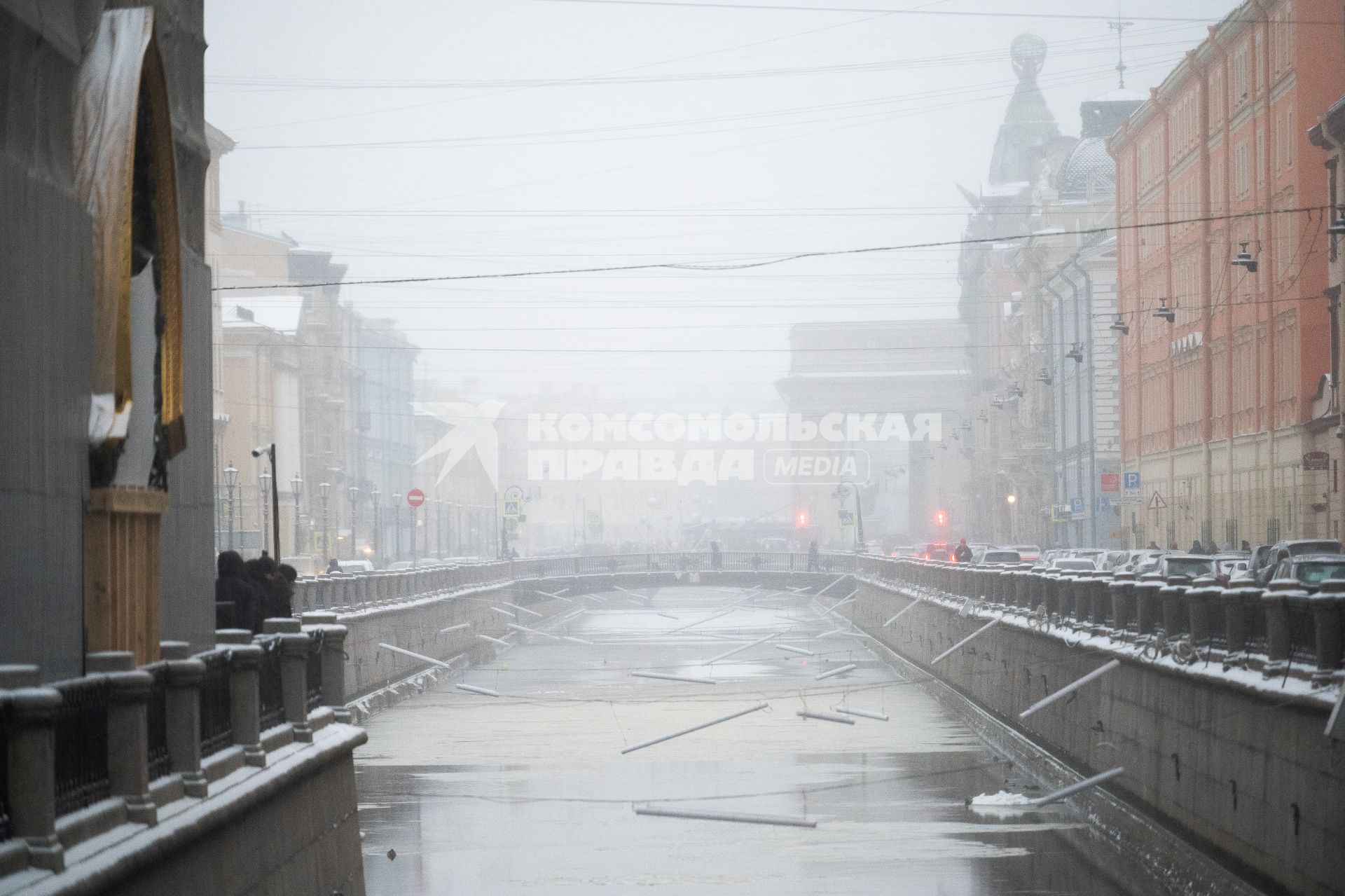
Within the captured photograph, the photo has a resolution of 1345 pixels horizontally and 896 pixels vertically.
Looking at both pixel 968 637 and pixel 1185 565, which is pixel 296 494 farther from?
pixel 1185 565

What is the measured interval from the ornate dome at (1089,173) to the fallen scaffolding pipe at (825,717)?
2468 inches

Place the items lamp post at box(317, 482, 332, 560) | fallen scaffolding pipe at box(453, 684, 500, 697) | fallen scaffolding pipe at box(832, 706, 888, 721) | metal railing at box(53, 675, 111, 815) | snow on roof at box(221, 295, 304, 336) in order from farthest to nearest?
snow on roof at box(221, 295, 304, 336), lamp post at box(317, 482, 332, 560), fallen scaffolding pipe at box(453, 684, 500, 697), fallen scaffolding pipe at box(832, 706, 888, 721), metal railing at box(53, 675, 111, 815)

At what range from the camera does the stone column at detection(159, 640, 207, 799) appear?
1191 cm

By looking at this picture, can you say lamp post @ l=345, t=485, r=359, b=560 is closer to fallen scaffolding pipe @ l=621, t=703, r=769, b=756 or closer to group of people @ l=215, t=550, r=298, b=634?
fallen scaffolding pipe @ l=621, t=703, r=769, b=756

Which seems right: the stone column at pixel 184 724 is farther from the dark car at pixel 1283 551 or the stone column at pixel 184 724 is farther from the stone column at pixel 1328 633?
the dark car at pixel 1283 551

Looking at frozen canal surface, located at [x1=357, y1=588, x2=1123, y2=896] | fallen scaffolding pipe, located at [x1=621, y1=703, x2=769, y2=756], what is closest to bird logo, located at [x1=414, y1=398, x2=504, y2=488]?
frozen canal surface, located at [x1=357, y1=588, x2=1123, y2=896]

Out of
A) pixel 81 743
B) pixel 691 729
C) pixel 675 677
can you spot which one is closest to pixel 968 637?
pixel 691 729

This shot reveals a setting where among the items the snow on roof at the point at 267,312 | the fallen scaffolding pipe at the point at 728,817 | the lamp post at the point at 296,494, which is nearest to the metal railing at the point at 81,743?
A: the fallen scaffolding pipe at the point at 728,817

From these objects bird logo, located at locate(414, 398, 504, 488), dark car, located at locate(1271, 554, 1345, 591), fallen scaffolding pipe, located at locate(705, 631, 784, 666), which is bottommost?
fallen scaffolding pipe, located at locate(705, 631, 784, 666)

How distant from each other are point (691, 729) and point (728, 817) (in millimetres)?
11468

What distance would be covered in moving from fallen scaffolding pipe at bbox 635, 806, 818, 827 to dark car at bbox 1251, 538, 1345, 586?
1190cm

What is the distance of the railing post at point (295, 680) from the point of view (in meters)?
15.9

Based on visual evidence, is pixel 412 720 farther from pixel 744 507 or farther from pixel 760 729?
pixel 744 507

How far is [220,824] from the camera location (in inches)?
475
